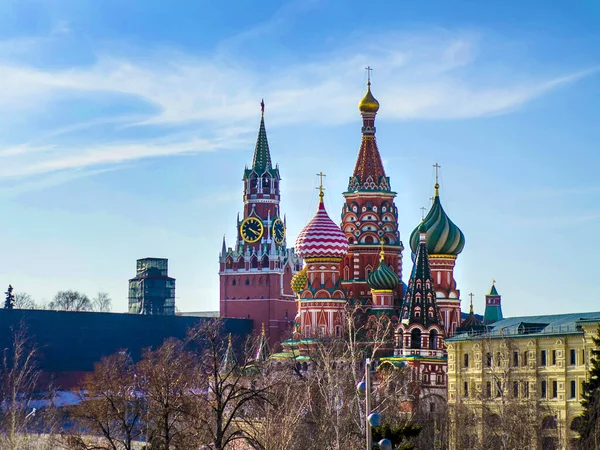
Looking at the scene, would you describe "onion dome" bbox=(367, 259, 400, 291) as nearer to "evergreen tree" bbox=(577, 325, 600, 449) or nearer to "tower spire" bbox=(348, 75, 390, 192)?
"tower spire" bbox=(348, 75, 390, 192)

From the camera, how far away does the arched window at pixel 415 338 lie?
72688mm

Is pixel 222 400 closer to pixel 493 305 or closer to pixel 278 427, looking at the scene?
Answer: pixel 278 427

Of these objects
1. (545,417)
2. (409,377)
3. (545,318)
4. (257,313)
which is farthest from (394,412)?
(257,313)

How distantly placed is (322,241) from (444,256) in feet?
23.4

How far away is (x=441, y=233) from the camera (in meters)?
76.8

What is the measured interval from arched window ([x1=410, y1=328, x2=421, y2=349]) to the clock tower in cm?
3841

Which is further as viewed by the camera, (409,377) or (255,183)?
(255,183)

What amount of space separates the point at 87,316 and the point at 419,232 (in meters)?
29.8

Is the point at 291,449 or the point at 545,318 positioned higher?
the point at 545,318

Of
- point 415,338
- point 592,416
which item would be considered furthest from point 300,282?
point 592,416

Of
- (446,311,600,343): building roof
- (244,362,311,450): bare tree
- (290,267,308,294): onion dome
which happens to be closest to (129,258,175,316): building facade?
(290,267,308,294): onion dome

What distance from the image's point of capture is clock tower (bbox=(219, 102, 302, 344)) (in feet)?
366

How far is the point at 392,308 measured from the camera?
79.2 m

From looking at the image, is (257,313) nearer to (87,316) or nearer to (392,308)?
(87,316)
